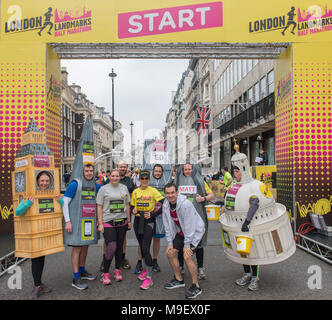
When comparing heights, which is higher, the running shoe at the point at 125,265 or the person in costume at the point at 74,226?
the person in costume at the point at 74,226

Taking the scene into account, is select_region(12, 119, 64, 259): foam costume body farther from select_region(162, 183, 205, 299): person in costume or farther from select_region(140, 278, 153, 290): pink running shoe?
select_region(162, 183, 205, 299): person in costume

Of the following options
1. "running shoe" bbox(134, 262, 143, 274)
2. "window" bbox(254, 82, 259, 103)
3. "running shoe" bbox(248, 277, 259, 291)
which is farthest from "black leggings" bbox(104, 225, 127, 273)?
"window" bbox(254, 82, 259, 103)

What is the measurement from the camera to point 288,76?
7938 millimetres

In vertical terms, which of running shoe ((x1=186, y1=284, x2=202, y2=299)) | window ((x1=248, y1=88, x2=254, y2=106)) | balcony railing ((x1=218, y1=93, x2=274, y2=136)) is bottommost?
running shoe ((x1=186, y1=284, x2=202, y2=299))

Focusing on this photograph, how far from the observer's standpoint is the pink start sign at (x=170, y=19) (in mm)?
7562

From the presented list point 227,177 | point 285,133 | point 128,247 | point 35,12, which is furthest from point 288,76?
point 35,12

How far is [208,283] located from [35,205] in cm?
288

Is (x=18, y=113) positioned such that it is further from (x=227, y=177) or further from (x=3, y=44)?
(x=227, y=177)

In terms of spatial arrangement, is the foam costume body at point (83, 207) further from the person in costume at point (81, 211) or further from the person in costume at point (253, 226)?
the person in costume at point (253, 226)

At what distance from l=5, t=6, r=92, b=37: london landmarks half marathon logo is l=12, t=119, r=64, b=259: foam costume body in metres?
3.59

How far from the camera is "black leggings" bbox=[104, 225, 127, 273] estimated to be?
5.09 metres

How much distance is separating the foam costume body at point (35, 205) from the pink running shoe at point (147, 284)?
1354 millimetres

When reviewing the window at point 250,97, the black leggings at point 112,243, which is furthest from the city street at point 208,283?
the window at point 250,97

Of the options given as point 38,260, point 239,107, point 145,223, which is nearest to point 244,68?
point 239,107
